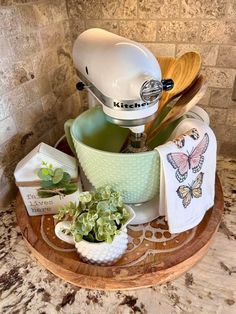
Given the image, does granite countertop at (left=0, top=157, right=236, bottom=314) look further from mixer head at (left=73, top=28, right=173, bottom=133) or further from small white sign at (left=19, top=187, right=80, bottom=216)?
mixer head at (left=73, top=28, right=173, bottom=133)

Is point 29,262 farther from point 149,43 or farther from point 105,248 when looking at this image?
point 149,43

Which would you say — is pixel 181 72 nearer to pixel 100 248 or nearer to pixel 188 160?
pixel 188 160

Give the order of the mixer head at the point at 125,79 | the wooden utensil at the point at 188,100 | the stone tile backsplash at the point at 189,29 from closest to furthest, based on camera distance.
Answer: the mixer head at the point at 125,79, the wooden utensil at the point at 188,100, the stone tile backsplash at the point at 189,29

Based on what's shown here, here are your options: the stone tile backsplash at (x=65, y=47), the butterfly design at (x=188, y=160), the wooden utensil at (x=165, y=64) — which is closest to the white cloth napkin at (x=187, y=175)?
the butterfly design at (x=188, y=160)

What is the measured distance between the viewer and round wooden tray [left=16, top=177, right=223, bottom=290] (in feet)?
1.51

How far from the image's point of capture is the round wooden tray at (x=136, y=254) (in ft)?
1.51

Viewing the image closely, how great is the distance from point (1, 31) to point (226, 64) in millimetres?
504

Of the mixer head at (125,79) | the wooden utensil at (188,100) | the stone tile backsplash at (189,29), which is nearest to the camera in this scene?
the mixer head at (125,79)

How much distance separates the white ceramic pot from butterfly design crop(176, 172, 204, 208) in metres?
0.10

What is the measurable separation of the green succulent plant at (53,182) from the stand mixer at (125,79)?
156 millimetres

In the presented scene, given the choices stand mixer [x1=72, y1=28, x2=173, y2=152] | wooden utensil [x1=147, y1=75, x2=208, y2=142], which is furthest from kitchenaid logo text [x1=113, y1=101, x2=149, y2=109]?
wooden utensil [x1=147, y1=75, x2=208, y2=142]

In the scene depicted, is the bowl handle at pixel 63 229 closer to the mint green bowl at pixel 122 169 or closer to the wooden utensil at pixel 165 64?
the mint green bowl at pixel 122 169

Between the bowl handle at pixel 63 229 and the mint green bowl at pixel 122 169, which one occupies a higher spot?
the mint green bowl at pixel 122 169

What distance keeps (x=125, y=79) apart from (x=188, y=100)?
0.55 ft
